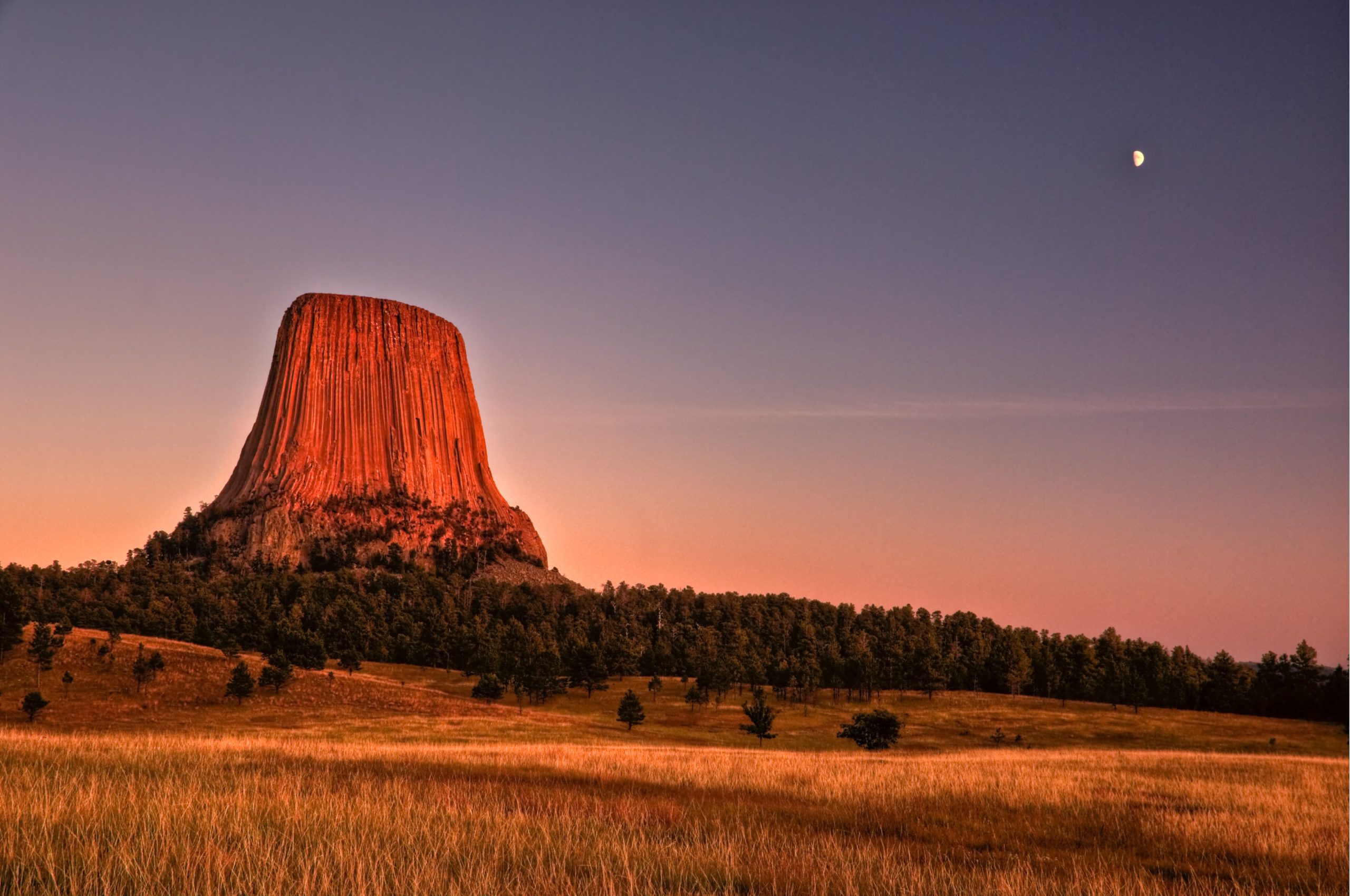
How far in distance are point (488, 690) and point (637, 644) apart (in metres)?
51.4

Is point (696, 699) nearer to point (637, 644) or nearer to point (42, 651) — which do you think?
point (637, 644)

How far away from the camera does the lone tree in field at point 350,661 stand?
4033 inches

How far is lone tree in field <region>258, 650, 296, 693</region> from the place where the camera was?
248ft

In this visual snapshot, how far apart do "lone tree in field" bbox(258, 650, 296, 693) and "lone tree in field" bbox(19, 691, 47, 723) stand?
17.2m

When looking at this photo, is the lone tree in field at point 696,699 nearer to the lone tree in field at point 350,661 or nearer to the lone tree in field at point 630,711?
the lone tree in field at point 630,711

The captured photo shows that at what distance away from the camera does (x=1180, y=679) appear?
129 metres

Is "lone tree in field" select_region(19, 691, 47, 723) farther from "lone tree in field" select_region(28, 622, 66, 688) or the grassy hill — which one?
"lone tree in field" select_region(28, 622, 66, 688)

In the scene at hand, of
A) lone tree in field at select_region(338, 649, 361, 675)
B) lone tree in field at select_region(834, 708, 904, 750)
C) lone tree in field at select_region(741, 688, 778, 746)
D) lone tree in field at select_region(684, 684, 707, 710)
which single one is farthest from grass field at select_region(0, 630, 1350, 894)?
lone tree in field at select_region(338, 649, 361, 675)

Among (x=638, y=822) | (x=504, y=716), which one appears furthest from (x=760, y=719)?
(x=638, y=822)

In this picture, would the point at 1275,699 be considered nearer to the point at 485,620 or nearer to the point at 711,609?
the point at 711,609

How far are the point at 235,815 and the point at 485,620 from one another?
146420mm

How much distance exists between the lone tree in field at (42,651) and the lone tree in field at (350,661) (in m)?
30.0

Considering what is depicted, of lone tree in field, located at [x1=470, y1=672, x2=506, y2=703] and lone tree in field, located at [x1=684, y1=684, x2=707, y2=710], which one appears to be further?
lone tree in field, located at [x1=684, y1=684, x2=707, y2=710]

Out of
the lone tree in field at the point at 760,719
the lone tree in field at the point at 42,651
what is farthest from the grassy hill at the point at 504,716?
the lone tree in field at the point at 760,719
